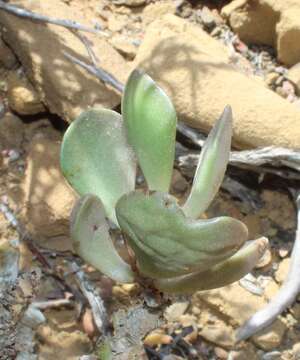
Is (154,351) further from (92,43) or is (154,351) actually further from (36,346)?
(92,43)

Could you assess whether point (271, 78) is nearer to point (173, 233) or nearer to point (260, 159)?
point (260, 159)

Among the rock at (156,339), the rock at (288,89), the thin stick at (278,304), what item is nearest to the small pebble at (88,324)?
the rock at (156,339)

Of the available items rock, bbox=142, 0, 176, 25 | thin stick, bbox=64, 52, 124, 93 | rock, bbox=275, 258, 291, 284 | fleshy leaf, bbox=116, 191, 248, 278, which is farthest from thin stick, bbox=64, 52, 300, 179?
fleshy leaf, bbox=116, 191, 248, 278

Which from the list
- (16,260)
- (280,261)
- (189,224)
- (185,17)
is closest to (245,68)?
(185,17)

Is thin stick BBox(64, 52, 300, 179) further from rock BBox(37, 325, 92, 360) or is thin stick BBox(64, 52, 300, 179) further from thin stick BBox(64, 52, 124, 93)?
rock BBox(37, 325, 92, 360)

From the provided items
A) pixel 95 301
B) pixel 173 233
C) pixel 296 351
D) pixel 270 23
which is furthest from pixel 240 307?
pixel 270 23
